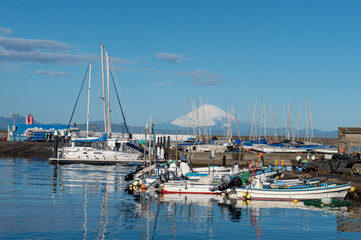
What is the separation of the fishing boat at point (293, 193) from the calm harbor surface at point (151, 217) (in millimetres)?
891

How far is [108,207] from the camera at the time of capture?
28844mm

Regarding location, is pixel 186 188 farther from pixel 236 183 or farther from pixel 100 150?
pixel 100 150

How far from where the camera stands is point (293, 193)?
32344mm

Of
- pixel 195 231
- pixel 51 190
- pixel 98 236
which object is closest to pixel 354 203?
pixel 195 231

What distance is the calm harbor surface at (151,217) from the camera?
22062 mm

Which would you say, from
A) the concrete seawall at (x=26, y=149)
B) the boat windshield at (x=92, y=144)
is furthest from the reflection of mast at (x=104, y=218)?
the concrete seawall at (x=26, y=149)

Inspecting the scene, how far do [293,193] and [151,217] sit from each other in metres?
11.6

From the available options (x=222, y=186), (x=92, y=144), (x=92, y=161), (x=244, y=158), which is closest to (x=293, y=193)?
(x=222, y=186)

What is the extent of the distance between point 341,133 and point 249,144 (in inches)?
817

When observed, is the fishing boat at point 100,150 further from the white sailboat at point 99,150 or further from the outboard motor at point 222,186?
the outboard motor at point 222,186

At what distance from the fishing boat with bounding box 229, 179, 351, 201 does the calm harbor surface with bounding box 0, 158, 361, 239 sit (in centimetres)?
89

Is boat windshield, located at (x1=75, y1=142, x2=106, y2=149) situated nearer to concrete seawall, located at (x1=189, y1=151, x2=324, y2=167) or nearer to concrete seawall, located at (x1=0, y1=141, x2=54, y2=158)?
concrete seawall, located at (x1=189, y1=151, x2=324, y2=167)

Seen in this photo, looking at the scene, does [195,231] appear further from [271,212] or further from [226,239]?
[271,212]

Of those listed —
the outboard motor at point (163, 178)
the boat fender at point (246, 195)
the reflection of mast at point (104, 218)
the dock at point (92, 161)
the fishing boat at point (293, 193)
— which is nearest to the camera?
the reflection of mast at point (104, 218)
